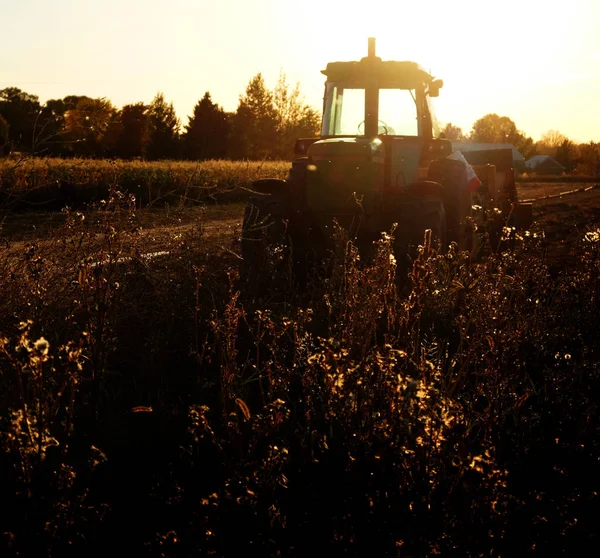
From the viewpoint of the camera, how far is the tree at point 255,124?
5488 centimetres

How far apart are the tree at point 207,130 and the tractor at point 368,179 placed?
43329 millimetres

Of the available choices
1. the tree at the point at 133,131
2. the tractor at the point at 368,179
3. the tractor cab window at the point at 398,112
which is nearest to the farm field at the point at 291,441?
the tractor at the point at 368,179

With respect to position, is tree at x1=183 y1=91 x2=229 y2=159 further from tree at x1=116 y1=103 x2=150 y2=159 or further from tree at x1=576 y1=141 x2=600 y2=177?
tree at x1=576 y1=141 x2=600 y2=177

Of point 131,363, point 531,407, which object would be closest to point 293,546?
point 531,407

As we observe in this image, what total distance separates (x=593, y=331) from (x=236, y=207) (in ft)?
49.8

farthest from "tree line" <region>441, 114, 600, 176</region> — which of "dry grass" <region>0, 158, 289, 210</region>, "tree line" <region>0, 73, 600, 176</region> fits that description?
"dry grass" <region>0, 158, 289, 210</region>

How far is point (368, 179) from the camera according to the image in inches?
293

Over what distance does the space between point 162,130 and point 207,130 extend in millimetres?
3029

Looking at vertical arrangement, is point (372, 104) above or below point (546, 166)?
below

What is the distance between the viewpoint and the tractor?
743 cm

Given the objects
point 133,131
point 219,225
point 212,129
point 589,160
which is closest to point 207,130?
point 212,129

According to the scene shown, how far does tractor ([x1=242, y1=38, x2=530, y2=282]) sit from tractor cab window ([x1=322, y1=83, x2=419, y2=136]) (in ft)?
0.04

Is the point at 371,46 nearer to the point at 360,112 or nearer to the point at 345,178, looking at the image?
the point at 360,112

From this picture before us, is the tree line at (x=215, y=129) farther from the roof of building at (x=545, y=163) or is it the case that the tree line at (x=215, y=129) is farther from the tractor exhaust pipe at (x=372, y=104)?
the tractor exhaust pipe at (x=372, y=104)
